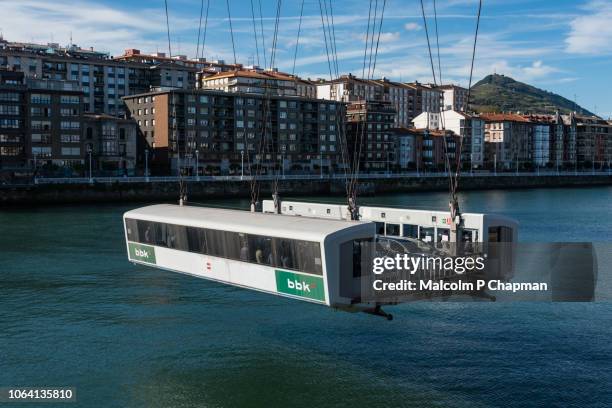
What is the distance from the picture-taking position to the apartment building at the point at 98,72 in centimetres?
10612

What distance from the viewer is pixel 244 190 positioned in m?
85.9

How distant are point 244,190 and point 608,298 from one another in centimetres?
6162

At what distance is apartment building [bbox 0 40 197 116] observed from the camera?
348 feet

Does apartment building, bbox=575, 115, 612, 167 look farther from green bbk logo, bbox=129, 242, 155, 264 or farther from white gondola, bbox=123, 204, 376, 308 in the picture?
white gondola, bbox=123, 204, 376, 308

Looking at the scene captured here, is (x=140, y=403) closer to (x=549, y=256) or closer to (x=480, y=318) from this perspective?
(x=549, y=256)

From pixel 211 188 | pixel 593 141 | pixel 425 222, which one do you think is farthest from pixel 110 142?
pixel 593 141

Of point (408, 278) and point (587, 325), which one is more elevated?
point (408, 278)

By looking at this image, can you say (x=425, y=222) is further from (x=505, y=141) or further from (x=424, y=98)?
(x=424, y=98)

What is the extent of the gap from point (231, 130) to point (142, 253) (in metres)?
76.9

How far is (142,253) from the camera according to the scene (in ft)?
70.8

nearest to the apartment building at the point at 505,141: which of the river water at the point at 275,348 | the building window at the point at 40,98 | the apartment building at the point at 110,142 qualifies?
the apartment building at the point at 110,142

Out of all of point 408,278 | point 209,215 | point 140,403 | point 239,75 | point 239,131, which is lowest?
point 140,403

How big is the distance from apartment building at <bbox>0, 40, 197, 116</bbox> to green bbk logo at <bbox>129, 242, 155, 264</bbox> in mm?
87393

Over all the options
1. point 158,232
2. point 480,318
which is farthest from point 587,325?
point 158,232
